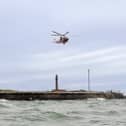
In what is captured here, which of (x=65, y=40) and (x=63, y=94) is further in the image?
(x=63, y=94)

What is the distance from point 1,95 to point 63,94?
12995mm

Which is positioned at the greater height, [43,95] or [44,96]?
[43,95]

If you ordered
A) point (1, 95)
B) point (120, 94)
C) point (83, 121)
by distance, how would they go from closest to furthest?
point (83, 121)
point (1, 95)
point (120, 94)

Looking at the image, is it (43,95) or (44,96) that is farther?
(43,95)

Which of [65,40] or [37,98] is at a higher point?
[65,40]

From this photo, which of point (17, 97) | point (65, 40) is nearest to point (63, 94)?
point (17, 97)

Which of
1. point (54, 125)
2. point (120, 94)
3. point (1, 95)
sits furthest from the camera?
point (120, 94)

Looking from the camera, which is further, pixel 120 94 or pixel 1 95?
pixel 120 94

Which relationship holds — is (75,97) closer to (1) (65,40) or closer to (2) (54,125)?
(1) (65,40)

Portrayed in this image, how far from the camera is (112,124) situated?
74.1ft

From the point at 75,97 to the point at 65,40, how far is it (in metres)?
22.8

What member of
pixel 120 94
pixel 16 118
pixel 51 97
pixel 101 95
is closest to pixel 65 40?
pixel 51 97

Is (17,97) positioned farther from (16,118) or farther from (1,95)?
(16,118)

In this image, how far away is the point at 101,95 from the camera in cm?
10888
